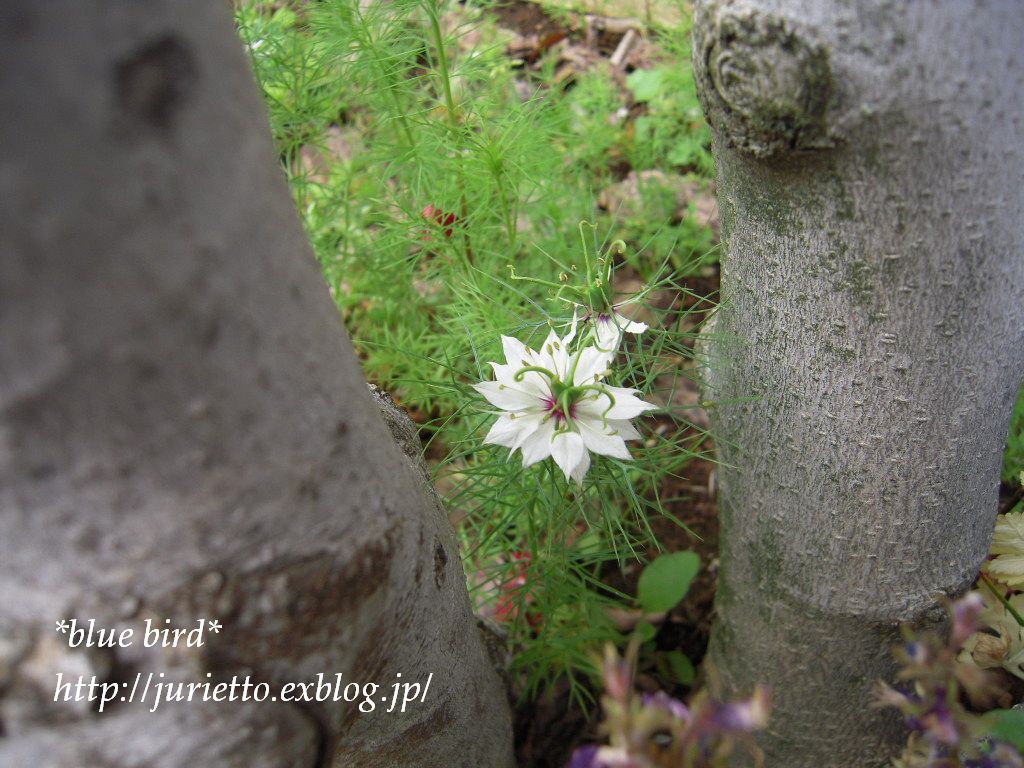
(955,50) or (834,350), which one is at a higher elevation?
(955,50)

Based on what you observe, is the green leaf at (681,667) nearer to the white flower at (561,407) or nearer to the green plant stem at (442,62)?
the white flower at (561,407)

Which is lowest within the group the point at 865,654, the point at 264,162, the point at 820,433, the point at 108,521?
the point at 865,654

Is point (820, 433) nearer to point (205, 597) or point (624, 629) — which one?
point (205, 597)

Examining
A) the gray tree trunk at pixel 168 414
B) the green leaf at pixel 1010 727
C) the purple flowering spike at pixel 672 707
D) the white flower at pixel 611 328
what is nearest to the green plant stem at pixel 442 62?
the white flower at pixel 611 328

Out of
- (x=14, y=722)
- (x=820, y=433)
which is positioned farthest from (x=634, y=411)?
(x=14, y=722)

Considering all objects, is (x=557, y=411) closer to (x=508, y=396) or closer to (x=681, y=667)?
(x=508, y=396)

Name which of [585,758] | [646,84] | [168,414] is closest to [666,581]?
[585,758]
